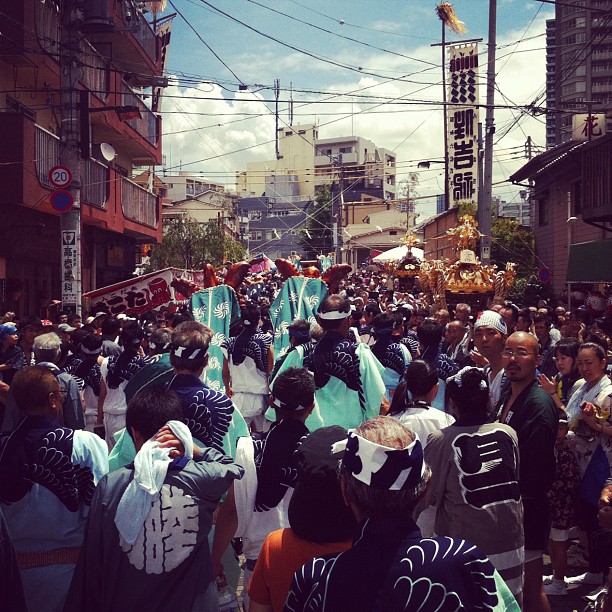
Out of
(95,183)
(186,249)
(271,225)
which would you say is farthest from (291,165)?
(95,183)

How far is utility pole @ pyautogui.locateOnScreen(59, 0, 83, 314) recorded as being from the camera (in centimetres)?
1396

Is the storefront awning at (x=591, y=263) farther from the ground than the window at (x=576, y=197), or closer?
closer

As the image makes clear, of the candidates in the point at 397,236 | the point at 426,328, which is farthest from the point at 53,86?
the point at 397,236

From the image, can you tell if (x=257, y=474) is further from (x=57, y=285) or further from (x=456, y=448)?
(x=57, y=285)

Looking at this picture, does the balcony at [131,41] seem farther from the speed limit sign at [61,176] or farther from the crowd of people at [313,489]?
the crowd of people at [313,489]

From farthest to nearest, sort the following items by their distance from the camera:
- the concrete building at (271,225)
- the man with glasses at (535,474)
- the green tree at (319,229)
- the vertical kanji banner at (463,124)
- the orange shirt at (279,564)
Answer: the concrete building at (271,225), the green tree at (319,229), the vertical kanji banner at (463,124), the man with glasses at (535,474), the orange shirt at (279,564)

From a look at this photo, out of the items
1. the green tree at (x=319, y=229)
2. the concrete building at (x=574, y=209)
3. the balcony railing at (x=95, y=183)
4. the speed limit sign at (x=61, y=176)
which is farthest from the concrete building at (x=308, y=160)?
the speed limit sign at (x=61, y=176)

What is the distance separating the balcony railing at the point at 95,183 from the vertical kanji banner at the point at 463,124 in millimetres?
11426

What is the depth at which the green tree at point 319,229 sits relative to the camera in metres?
74.9

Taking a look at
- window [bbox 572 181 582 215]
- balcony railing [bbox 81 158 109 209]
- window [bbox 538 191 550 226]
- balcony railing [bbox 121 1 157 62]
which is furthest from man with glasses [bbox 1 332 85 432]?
window [bbox 538 191 550 226]

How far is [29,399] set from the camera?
3.97 metres

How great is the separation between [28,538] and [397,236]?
68.3 metres

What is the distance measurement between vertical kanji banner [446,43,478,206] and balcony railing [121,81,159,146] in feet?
33.2

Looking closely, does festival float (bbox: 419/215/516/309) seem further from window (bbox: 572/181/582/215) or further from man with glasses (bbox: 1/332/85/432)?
man with glasses (bbox: 1/332/85/432)
